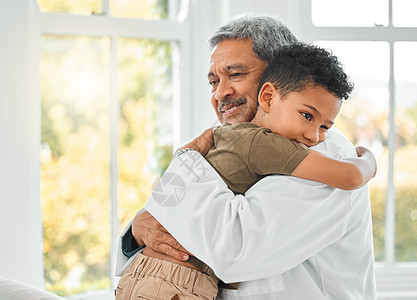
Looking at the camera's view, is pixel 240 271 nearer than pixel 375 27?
Yes

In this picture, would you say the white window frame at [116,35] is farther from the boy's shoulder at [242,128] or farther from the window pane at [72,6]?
the boy's shoulder at [242,128]

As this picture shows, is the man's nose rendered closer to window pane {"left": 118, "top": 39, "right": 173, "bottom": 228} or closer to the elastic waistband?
the elastic waistband

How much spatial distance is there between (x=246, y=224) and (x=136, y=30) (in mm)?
1489

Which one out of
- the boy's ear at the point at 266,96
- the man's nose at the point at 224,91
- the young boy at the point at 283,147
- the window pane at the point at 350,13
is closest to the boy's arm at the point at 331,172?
the young boy at the point at 283,147

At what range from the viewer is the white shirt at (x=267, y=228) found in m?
1.11

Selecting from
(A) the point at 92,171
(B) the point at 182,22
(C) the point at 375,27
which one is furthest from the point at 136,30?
(C) the point at 375,27

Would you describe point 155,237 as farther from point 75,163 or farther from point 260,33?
point 75,163

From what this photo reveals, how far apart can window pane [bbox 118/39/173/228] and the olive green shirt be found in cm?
117

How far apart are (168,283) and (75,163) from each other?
125 centimetres

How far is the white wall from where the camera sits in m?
1.86

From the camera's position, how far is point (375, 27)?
97.3 inches

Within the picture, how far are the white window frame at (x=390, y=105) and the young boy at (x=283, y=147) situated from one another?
1.19 m

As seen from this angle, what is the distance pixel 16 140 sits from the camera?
75.0 inches

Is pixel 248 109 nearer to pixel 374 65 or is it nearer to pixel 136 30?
pixel 136 30
